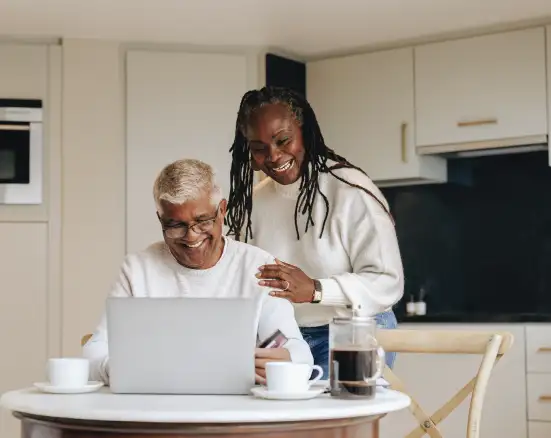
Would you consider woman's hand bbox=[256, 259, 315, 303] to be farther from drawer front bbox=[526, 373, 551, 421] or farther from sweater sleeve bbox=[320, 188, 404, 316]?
drawer front bbox=[526, 373, 551, 421]

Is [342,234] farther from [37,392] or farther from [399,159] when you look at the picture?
[399,159]

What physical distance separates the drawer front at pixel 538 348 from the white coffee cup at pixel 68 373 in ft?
8.33

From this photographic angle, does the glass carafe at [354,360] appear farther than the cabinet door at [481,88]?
No

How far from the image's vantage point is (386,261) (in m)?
2.48

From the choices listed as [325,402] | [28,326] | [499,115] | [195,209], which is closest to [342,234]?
[195,209]

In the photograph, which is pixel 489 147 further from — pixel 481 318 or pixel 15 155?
pixel 15 155

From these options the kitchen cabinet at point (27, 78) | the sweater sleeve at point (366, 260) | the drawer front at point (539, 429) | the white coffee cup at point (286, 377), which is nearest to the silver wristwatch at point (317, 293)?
the sweater sleeve at point (366, 260)

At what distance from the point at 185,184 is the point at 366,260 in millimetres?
540

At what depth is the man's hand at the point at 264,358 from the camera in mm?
1969

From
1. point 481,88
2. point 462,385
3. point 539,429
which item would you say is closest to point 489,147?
point 481,88

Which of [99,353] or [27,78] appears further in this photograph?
[27,78]

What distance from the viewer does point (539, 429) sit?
4.05 metres

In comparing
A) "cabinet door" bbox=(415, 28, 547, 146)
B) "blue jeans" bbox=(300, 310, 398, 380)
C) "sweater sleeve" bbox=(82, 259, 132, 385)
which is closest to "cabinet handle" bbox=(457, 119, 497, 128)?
"cabinet door" bbox=(415, 28, 547, 146)

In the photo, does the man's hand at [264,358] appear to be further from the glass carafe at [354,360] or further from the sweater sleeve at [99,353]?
the sweater sleeve at [99,353]
